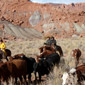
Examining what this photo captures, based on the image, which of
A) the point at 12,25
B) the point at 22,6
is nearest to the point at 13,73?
the point at 12,25

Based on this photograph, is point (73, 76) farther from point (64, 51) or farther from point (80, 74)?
point (64, 51)

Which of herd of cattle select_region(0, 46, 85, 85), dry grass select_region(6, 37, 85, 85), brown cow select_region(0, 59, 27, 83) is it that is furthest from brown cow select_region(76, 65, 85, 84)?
brown cow select_region(0, 59, 27, 83)

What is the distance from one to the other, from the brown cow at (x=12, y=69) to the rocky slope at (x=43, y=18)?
52222 mm

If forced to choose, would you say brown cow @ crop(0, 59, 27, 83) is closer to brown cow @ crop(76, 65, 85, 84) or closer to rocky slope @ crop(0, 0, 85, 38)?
brown cow @ crop(76, 65, 85, 84)

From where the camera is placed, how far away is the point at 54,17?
225ft

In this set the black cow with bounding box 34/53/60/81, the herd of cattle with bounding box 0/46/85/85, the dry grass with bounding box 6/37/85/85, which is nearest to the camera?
the herd of cattle with bounding box 0/46/85/85

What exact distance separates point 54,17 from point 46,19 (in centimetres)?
326

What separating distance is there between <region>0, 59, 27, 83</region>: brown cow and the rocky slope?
171 feet

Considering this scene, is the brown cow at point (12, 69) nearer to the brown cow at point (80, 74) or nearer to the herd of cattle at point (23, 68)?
the herd of cattle at point (23, 68)

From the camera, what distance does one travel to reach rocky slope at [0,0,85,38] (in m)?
63.9

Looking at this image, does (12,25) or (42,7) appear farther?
(42,7)

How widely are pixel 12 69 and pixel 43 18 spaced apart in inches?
2534

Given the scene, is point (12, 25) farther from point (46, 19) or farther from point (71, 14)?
point (71, 14)

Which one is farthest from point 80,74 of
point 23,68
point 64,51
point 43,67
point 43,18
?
point 43,18
